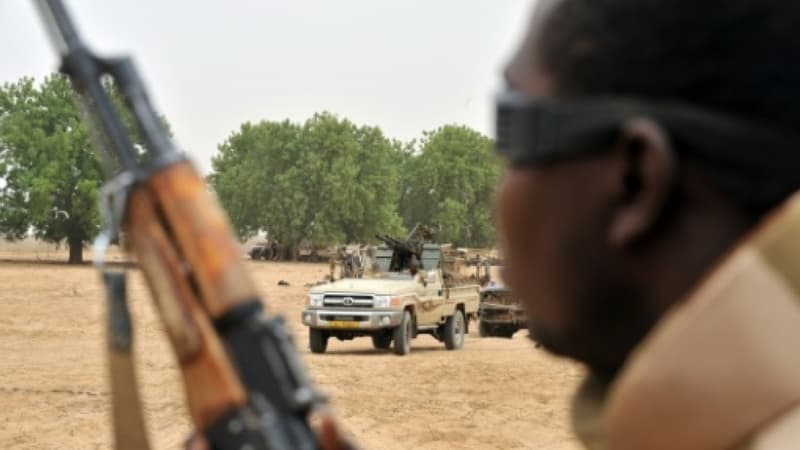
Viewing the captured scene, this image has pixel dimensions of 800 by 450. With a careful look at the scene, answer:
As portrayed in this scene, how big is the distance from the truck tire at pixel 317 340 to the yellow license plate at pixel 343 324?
1.74ft

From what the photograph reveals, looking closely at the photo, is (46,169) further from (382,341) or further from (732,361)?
(732,361)

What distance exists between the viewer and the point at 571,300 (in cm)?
133

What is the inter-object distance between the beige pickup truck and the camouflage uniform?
18.2 metres

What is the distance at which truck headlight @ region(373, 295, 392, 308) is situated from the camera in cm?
1941

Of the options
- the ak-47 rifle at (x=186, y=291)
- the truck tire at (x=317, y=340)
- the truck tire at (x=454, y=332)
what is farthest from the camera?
the truck tire at (x=454, y=332)

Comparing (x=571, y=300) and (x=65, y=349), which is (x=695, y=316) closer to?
(x=571, y=300)

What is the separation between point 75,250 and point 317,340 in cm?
4082

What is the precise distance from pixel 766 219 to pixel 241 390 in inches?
27.5

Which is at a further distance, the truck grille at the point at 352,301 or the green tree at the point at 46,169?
the green tree at the point at 46,169

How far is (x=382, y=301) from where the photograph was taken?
1945cm

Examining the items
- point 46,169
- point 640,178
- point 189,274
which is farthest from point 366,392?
point 46,169

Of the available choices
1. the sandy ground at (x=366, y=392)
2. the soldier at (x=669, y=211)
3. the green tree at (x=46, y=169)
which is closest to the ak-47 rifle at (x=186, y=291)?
the soldier at (x=669, y=211)

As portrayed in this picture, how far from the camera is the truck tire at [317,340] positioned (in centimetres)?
1980

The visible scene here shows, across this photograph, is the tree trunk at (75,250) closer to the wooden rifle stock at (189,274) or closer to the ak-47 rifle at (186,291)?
the ak-47 rifle at (186,291)
